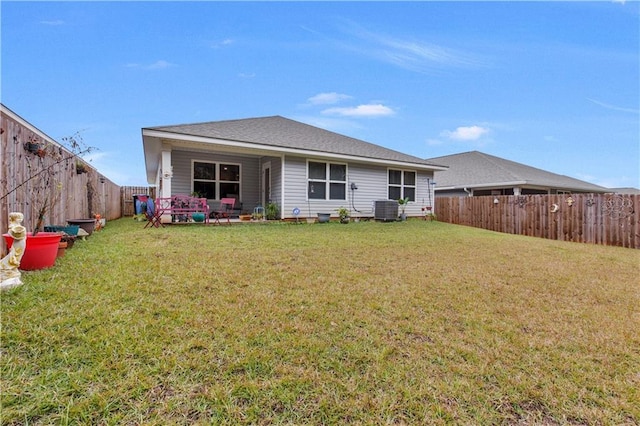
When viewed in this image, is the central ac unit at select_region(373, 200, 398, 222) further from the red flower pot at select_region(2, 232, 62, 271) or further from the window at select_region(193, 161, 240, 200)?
the red flower pot at select_region(2, 232, 62, 271)

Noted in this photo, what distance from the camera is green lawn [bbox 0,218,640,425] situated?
5.18ft

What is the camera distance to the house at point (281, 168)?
9.66 metres

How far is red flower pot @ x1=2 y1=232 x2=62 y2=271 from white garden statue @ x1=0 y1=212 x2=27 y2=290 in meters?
0.37

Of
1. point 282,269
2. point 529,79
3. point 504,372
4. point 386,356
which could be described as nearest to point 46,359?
point 386,356

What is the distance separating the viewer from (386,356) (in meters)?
2.08

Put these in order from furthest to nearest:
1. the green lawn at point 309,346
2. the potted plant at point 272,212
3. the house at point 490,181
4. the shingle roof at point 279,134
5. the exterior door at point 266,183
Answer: the house at point 490,181
the exterior door at point 266,183
the potted plant at point 272,212
the shingle roof at point 279,134
the green lawn at point 309,346

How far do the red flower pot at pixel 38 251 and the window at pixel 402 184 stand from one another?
11673 mm

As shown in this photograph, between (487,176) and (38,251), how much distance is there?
62.4ft

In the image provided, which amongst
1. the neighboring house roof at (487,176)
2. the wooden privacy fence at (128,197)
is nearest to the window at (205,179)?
the wooden privacy fence at (128,197)

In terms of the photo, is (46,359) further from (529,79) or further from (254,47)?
(529,79)

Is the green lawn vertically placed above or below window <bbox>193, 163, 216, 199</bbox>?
below

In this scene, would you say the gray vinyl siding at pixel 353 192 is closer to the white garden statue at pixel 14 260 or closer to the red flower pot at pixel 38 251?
the red flower pot at pixel 38 251

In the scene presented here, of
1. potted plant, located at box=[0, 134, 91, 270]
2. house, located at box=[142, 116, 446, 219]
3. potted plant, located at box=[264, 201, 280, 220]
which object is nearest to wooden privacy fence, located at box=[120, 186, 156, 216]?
house, located at box=[142, 116, 446, 219]

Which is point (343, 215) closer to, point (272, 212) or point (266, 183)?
point (272, 212)
